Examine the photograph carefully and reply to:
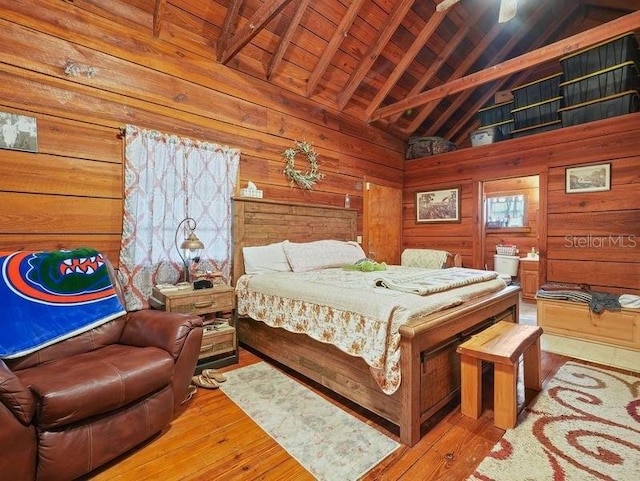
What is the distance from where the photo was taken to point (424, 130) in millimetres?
5664

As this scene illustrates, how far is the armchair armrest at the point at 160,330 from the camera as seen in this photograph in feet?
6.14

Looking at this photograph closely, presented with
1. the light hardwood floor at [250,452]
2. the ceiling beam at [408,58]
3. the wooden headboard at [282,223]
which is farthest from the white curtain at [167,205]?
the ceiling beam at [408,58]

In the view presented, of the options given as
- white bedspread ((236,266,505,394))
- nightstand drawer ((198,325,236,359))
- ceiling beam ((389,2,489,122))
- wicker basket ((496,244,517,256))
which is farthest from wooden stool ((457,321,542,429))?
wicker basket ((496,244,517,256))

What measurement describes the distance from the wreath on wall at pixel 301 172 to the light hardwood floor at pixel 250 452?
2672 mm

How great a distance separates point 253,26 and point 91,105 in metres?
1.49

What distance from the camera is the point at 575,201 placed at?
13.2 ft

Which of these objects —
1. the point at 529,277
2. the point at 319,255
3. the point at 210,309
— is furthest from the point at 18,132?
the point at 529,277

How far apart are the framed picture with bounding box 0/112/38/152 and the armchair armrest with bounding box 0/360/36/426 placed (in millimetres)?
1739

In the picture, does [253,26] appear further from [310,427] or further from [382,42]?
[310,427]

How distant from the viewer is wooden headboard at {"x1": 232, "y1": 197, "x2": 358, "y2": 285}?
332cm

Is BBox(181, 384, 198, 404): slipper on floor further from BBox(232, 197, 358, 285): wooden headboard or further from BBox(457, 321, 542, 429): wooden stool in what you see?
BBox(457, 321, 542, 429): wooden stool

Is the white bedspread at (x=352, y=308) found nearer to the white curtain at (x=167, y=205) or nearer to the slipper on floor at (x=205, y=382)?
the slipper on floor at (x=205, y=382)

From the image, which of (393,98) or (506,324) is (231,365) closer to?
(506,324)

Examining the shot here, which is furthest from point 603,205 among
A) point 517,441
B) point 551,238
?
point 517,441
